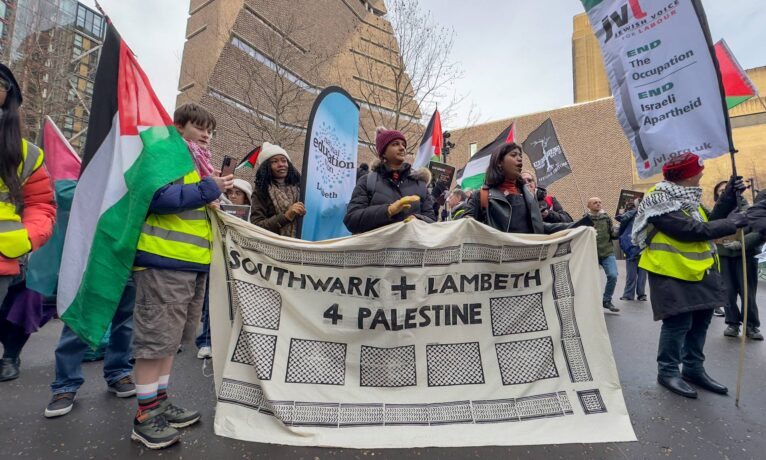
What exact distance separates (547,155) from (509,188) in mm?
4967

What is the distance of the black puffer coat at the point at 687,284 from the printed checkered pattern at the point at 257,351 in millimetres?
2944

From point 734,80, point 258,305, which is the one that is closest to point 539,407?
point 258,305

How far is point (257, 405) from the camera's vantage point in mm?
2246

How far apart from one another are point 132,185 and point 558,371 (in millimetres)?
2662

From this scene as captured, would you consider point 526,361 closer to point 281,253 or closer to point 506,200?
point 506,200

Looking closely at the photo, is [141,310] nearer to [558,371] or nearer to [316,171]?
[316,171]

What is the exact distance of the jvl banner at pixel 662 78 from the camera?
9.66ft

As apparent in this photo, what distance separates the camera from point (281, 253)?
2432 mm

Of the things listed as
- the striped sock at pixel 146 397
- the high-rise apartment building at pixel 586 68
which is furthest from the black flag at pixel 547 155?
the high-rise apartment building at pixel 586 68

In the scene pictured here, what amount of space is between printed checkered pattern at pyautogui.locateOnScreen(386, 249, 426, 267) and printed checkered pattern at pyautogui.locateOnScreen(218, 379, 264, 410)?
3.51ft

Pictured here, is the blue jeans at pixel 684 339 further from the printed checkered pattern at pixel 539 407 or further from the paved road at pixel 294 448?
the printed checkered pattern at pixel 539 407

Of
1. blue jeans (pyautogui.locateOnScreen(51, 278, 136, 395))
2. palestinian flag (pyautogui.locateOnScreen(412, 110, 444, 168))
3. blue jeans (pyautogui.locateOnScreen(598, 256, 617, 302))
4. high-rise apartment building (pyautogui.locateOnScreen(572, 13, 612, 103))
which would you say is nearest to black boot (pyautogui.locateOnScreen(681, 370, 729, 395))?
blue jeans (pyautogui.locateOnScreen(598, 256, 617, 302))

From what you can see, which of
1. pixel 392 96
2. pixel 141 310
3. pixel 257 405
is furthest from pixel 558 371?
pixel 392 96

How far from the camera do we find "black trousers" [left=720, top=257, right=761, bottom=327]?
4.81 meters
